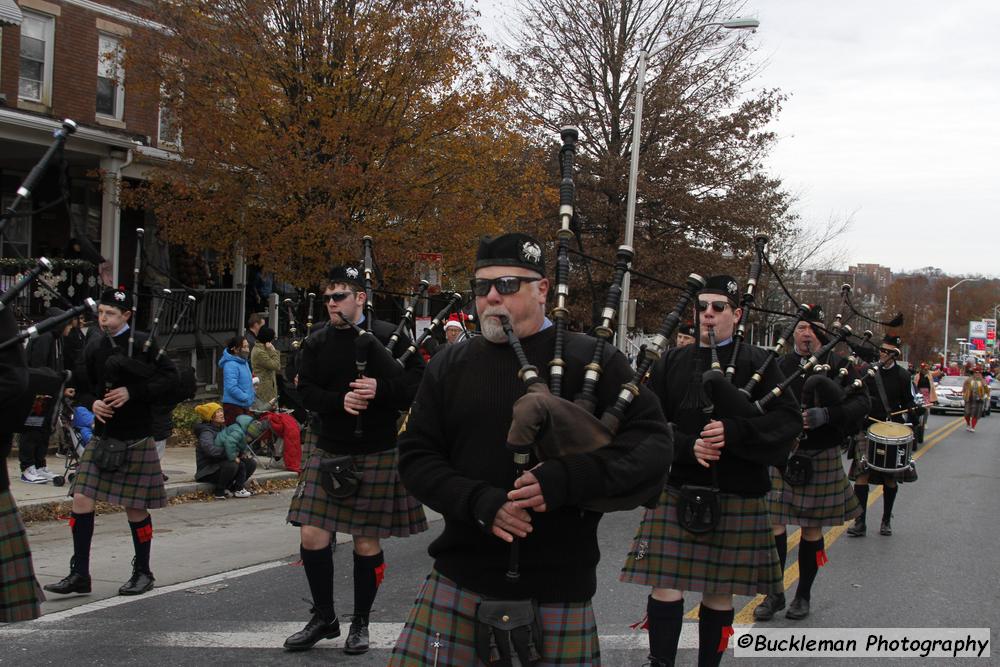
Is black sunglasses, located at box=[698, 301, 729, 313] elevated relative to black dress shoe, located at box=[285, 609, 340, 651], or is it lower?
elevated

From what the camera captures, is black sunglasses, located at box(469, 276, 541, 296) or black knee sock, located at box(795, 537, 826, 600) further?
black knee sock, located at box(795, 537, 826, 600)

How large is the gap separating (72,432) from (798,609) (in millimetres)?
7326

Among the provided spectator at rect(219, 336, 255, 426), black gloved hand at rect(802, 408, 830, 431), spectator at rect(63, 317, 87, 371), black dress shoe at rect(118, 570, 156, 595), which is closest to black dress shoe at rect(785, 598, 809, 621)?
black gloved hand at rect(802, 408, 830, 431)

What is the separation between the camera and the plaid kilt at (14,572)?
3.63 meters

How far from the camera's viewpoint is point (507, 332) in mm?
2744

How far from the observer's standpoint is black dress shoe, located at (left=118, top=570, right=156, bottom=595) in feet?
19.0

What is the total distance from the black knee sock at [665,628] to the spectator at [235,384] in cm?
761

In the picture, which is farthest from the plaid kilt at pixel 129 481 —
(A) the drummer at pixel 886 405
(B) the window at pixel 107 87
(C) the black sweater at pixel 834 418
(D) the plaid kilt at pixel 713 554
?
(B) the window at pixel 107 87

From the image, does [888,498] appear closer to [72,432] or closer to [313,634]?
[313,634]

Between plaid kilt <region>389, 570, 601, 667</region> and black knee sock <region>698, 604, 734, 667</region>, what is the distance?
1622mm

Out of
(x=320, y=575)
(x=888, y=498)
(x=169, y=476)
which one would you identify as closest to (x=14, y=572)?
(x=320, y=575)

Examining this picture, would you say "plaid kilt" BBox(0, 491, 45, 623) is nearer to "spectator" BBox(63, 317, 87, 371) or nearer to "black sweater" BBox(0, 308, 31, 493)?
"black sweater" BBox(0, 308, 31, 493)

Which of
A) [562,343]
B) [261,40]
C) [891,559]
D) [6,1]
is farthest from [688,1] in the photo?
[562,343]

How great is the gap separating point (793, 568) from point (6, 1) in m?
11.8
